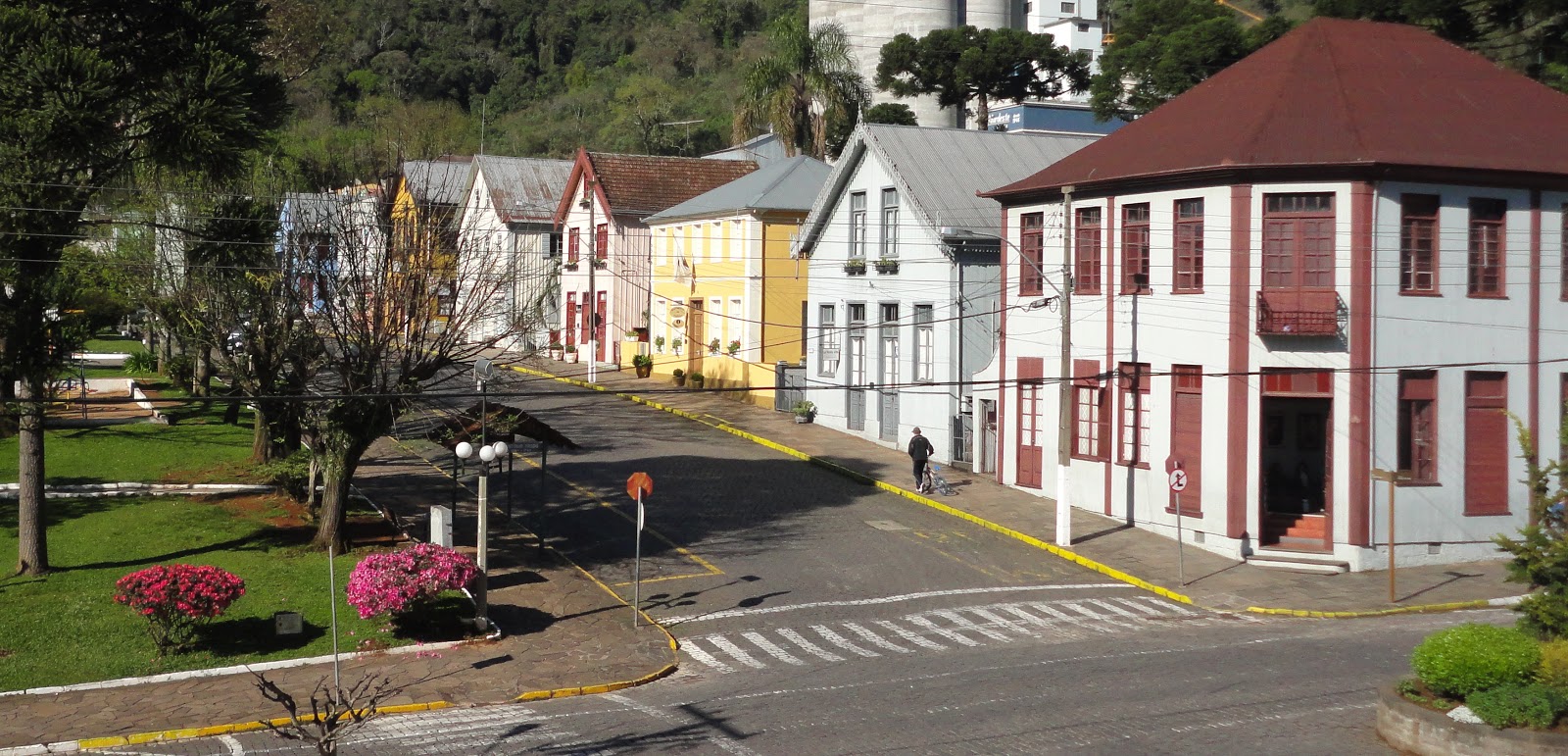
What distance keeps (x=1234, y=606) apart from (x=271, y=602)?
54.3ft

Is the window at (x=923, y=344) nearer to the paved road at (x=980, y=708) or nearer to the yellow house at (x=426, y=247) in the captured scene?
the yellow house at (x=426, y=247)

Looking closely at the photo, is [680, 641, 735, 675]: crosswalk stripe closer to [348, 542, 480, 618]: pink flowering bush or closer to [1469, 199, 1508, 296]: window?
[348, 542, 480, 618]: pink flowering bush

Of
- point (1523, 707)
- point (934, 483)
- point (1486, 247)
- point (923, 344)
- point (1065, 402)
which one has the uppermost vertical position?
point (1486, 247)

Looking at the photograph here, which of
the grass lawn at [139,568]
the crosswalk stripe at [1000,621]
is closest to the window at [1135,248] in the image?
the crosswalk stripe at [1000,621]

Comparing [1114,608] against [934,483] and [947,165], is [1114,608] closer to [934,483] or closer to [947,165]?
[934,483]

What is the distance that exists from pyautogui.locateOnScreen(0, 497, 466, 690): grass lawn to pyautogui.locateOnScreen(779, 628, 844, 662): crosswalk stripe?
5347 millimetres

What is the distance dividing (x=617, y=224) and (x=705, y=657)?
35.9 m

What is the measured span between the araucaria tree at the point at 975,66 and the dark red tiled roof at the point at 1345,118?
1149 inches

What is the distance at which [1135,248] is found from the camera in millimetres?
30797

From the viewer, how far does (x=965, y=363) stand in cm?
3722

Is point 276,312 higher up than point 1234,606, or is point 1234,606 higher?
point 276,312

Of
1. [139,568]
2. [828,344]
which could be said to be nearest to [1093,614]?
[139,568]

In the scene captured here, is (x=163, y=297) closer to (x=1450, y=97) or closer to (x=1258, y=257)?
(x=1258, y=257)

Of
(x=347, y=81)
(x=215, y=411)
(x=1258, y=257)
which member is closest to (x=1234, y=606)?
(x=1258, y=257)
